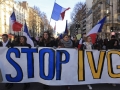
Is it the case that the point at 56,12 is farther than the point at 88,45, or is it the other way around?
the point at 56,12

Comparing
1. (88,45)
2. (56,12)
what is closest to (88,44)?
(88,45)

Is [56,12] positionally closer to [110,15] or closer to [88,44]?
[88,44]

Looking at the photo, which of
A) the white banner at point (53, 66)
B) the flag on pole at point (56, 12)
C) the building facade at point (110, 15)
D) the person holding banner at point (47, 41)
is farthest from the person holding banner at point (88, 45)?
the building facade at point (110, 15)

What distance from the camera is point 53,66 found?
6012mm

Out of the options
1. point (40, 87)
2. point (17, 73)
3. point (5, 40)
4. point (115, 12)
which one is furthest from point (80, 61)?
point (115, 12)

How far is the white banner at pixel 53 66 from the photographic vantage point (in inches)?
237

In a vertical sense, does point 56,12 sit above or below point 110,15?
below

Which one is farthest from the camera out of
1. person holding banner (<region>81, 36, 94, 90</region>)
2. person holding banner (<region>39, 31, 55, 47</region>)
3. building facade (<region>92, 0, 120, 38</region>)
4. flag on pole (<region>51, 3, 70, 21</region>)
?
building facade (<region>92, 0, 120, 38</region>)

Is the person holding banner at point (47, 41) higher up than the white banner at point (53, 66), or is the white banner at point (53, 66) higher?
the person holding banner at point (47, 41)

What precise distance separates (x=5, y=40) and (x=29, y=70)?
161 centimetres

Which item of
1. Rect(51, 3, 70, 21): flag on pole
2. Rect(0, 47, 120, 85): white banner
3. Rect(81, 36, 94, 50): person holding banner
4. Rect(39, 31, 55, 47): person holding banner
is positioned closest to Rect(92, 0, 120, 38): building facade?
Rect(51, 3, 70, 21): flag on pole

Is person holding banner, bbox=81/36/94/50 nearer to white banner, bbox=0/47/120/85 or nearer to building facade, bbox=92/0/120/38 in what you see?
white banner, bbox=0/47/120/85

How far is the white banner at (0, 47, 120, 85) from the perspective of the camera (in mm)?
6016

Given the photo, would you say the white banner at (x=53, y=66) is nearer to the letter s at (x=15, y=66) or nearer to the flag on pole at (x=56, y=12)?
the letter s at (x=15, y=66)
